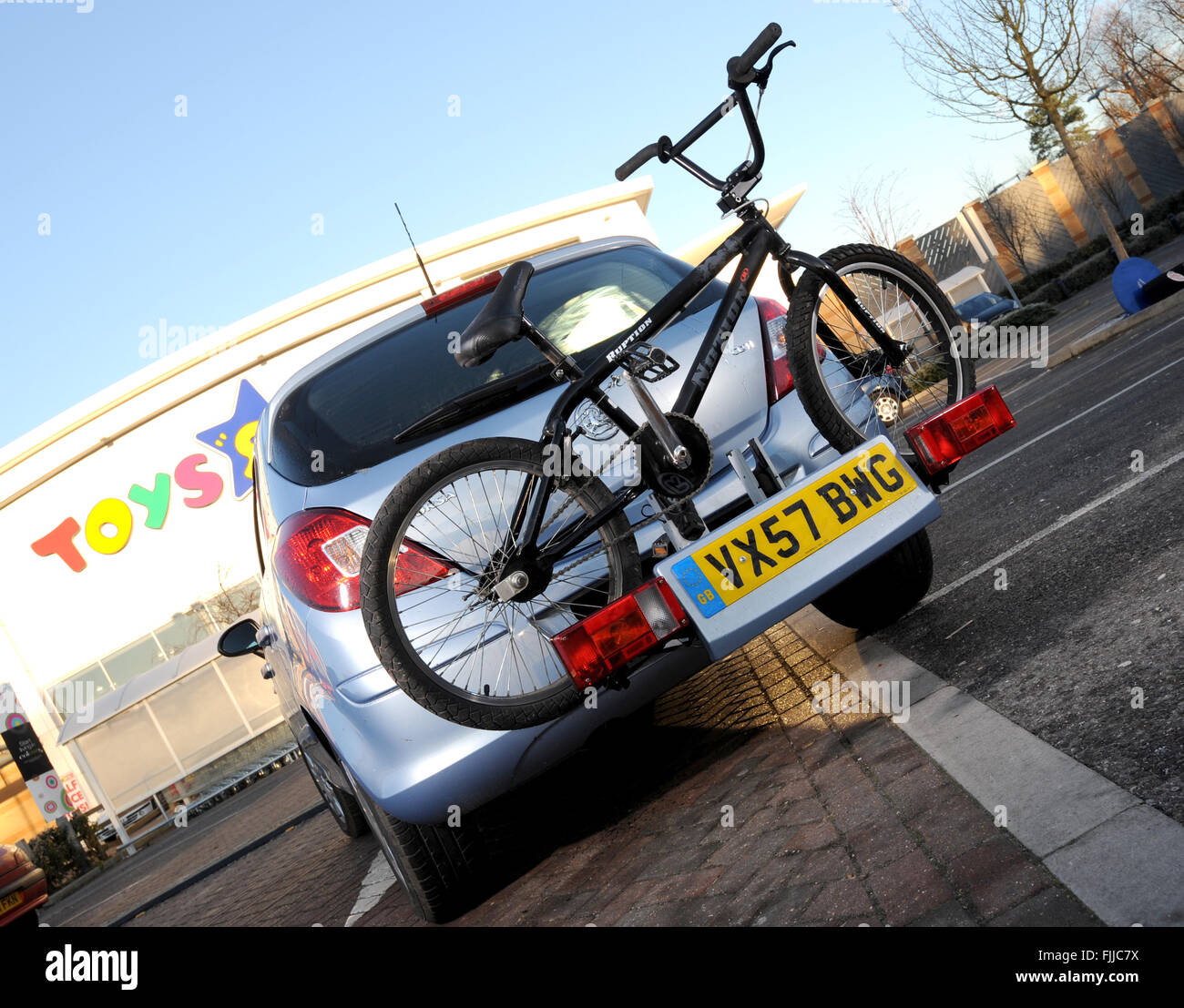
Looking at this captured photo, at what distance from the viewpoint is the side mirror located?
4.68 m

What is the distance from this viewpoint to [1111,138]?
45.1 m

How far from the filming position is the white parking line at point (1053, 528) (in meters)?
4.32

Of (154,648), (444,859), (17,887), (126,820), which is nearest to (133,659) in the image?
(154,648)

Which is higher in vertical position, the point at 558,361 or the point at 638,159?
the point at 638,159

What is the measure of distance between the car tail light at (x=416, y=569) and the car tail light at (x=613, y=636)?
38 cm

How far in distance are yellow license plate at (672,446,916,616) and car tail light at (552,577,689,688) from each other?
0.37 feet

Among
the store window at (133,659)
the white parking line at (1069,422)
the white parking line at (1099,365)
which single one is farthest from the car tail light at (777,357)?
the store window at (133,659)

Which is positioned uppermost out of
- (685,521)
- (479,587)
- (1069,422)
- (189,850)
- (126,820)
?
(479,587)

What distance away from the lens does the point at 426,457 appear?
121 inches

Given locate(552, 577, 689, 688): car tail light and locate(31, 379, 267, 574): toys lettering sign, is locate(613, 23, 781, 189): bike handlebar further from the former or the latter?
locate(31, 379, 267, 574): toys lettering sign

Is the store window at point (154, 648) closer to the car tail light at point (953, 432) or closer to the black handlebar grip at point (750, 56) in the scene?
the black handlebar grip at point (750, 56)

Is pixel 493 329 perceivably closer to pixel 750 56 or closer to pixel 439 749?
pixel 439 749

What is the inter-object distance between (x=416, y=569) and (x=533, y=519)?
343 millimetres

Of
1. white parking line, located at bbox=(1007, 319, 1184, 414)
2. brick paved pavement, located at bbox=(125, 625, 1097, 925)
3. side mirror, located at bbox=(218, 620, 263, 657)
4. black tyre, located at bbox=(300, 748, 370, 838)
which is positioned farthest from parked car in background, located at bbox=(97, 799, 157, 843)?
white parking line, located at bbox=(1007, 319, 1184, 414)
